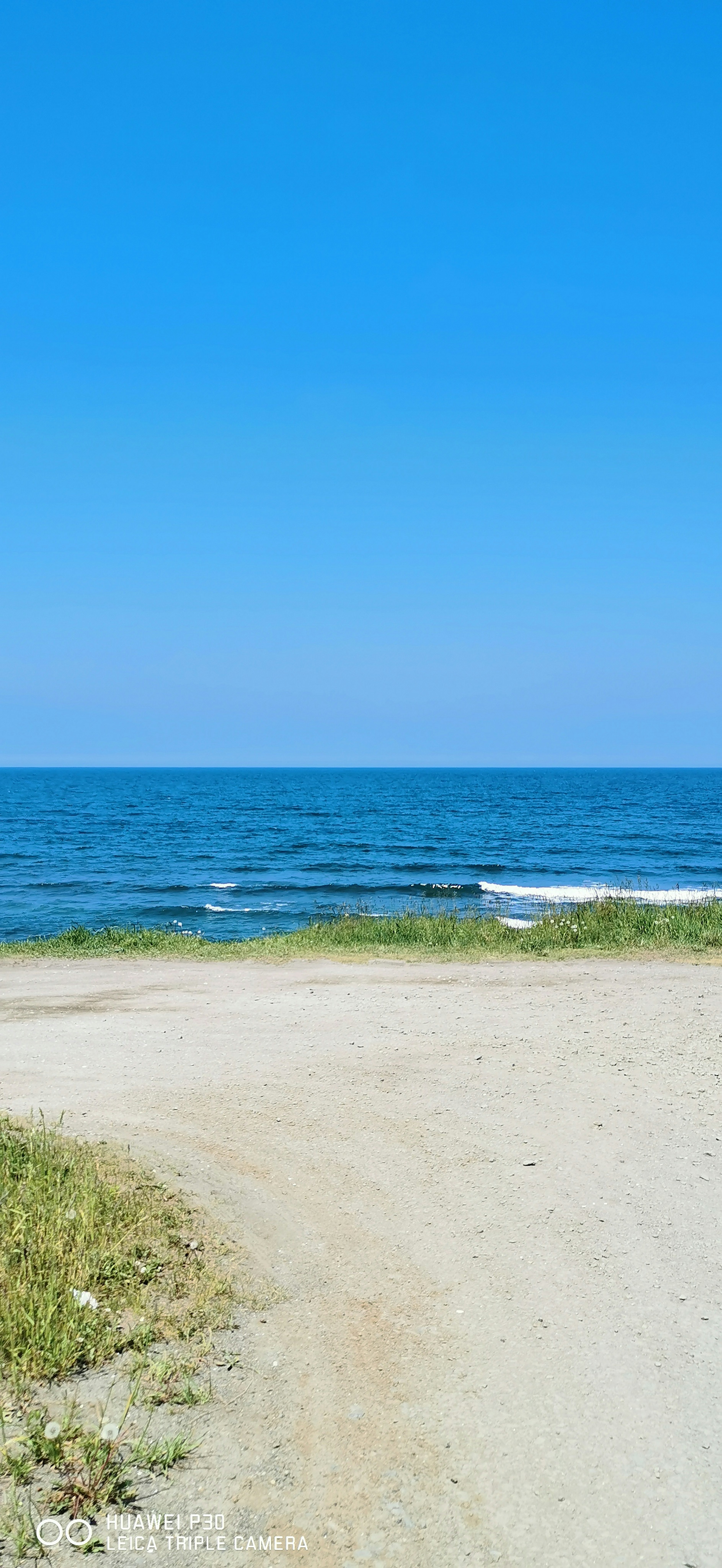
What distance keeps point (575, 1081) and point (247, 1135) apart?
4.08m

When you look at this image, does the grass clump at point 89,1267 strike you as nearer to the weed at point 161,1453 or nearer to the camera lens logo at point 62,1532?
the weed at point 161,1453

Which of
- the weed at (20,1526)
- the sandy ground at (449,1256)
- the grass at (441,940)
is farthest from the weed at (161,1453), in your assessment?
the grass at (441,940)

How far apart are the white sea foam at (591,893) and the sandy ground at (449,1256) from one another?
767 inches

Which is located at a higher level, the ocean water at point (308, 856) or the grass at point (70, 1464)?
the grass at point (70, 1464)

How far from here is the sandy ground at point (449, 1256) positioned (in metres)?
4.68

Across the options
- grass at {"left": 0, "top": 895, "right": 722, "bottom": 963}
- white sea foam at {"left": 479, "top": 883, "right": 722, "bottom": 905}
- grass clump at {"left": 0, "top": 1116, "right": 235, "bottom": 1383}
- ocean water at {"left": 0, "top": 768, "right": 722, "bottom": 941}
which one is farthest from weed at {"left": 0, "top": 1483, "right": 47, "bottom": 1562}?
white sea foam at {"left": 479, "top": 883, "right": 722, "bottom": 905}

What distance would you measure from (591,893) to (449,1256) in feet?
108

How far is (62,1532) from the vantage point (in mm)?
4266

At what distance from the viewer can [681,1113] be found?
10.2m

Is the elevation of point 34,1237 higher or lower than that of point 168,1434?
higher

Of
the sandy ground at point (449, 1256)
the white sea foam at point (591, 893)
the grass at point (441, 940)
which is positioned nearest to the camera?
the sandy ground at point (449, 1256)

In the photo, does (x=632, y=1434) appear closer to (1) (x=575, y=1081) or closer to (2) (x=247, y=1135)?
(2) (x=247, y=1135)

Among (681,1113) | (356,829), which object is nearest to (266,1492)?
(681,1113)

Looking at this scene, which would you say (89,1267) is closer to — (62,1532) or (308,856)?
(62,1532)
